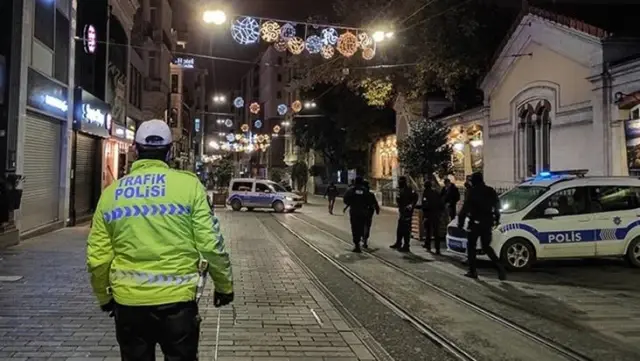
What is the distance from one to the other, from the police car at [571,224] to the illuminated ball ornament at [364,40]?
7135mm

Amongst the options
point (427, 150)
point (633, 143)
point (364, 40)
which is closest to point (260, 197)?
point (427, 150)

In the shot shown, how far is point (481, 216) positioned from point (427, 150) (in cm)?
1340

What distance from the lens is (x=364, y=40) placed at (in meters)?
17.7

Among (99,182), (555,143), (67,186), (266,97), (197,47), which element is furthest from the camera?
(266,97)

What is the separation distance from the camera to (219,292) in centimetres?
338

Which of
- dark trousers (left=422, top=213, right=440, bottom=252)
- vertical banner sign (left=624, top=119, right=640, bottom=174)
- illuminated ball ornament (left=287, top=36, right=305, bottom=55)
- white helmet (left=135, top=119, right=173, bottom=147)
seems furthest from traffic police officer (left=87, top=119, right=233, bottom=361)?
vertical banner sign (left=624, top=119, right=640, bottom=174)

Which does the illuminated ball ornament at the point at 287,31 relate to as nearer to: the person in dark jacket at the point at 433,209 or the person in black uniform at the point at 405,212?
the person in black uniform at the point at 405,212

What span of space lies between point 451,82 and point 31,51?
59.5 feet

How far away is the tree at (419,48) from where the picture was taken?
25594 millimetres

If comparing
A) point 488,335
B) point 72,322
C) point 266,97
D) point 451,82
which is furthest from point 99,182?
point 266,97

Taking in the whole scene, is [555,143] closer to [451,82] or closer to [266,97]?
[451,82]

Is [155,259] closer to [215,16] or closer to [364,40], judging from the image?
[215,16]

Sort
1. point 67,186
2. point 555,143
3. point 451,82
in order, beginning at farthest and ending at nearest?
point 451,82
point 555,143
point 67,186

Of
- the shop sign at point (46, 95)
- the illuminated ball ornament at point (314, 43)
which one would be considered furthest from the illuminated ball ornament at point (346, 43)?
the shop sign at point (46, 95)
